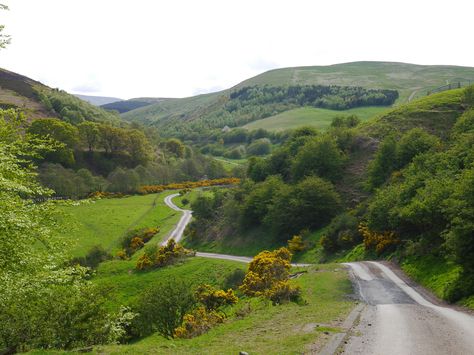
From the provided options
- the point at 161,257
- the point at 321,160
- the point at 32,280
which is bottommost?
the point at 161,257

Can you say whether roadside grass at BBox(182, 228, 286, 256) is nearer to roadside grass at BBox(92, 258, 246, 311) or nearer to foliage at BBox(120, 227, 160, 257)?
foliage at BBox(120, 227, 160, 257)

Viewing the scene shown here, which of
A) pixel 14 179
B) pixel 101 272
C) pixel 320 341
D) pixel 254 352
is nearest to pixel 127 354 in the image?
pixel 254 352

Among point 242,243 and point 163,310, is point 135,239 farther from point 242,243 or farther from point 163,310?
point 163,310

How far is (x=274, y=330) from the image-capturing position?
19.3 metres

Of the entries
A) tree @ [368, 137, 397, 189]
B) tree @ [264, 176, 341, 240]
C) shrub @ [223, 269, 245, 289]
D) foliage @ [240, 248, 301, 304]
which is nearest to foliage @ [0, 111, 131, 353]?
foliage @ [240, 248, 301, 304]

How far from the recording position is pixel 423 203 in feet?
113

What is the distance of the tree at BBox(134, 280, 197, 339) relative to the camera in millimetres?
32031

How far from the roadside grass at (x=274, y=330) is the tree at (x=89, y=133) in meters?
119

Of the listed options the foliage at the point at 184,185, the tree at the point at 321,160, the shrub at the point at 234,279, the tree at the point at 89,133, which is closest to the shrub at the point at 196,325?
the shrub at the point at 234,279

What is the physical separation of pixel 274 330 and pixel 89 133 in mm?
129810

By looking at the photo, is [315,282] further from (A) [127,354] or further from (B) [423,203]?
(A) [127,354]

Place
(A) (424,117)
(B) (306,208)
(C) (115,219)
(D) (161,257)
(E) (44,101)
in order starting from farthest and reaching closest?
(E) (44,101), (C) (115,219), (A) (424,117), (B) (306,208), (D) (161,257)

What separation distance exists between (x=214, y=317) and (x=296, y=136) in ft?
217

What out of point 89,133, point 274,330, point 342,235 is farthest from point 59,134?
point 274,330
